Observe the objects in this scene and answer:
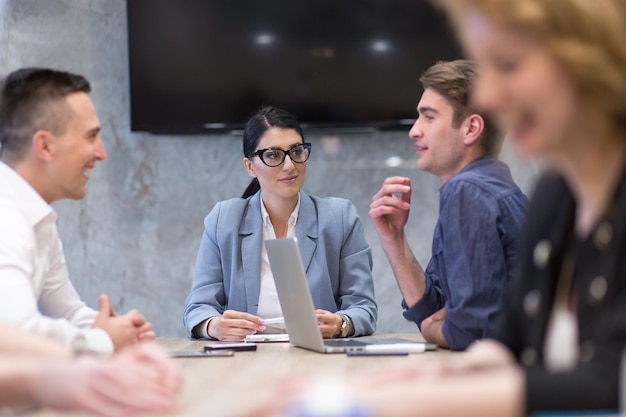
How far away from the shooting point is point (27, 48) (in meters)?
4.61

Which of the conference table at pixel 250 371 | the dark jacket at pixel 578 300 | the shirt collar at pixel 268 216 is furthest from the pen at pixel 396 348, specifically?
the shirt collar at pixel 268 216

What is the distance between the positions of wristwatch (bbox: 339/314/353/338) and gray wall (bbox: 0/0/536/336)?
1722mm

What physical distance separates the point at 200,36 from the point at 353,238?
162cm

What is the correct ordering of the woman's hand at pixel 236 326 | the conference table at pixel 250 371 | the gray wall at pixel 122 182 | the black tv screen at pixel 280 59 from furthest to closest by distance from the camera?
1. the gray wall at pixel 122 182
2. the black tv screen at pixel 280 59
3. the woman's hand at pixel 236 326
4. the conference table at pixel 250 371

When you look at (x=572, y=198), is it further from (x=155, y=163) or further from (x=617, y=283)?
(x=155, y=163)

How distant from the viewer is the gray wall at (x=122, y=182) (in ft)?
14.9

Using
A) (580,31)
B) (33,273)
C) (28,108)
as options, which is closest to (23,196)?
(33,273)

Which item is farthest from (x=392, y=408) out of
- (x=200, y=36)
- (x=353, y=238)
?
(x=200, y=36)

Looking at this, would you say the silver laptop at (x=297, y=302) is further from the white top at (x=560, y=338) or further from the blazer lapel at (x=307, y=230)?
the white top at (x=560, y=338)

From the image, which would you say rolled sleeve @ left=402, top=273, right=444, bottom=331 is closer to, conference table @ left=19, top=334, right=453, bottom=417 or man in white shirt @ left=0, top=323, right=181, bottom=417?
conference table @ left=19, top=334, right=453, bottom=417

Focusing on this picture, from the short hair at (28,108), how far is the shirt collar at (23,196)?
18cm

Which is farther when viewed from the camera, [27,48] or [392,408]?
[27,48]

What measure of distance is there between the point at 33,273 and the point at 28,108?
0.50 m

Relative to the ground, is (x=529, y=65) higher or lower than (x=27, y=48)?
lower
